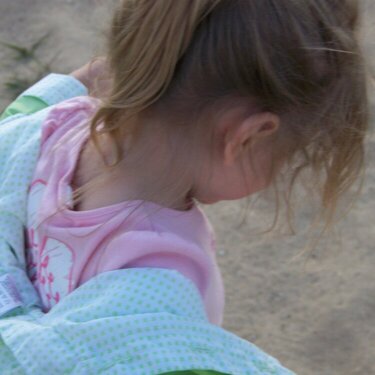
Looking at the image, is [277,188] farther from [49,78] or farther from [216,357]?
[49,78]

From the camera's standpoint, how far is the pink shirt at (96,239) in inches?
36.6

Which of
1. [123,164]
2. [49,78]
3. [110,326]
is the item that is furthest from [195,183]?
[49,78]

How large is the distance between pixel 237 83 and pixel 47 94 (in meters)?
0.49

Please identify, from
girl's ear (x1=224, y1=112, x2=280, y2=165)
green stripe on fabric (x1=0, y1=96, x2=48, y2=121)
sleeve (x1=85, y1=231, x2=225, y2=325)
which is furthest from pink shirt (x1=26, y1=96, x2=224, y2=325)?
green stripe on fabric (x1=0, y1=96, x2=48, y2=121)

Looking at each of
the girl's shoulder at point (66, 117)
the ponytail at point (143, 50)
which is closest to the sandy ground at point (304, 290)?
the girl's shoulder at point (66, 117)

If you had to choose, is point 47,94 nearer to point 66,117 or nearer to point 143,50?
point 66,117

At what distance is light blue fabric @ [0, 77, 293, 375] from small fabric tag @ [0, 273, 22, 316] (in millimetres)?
36

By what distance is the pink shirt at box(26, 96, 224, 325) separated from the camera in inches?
36.6

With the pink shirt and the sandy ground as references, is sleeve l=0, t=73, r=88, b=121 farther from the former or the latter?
the sandy ground

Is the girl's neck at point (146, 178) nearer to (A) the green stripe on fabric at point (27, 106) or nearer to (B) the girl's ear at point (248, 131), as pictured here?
(B) the girl's ear at point (248, 131)

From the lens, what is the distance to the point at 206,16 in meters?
0.87

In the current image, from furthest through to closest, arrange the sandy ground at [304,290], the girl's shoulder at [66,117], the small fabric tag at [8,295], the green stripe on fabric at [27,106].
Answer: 1. the sandy ground at [304,290]
2. the green stripe on fabric at [27,106]
3. the girl's shoulder at [66,117]
4. the small fabric tag at [8,295]

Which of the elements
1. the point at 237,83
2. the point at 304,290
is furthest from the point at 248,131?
the point at 304,290

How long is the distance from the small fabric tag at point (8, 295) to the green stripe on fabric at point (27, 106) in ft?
1.05
